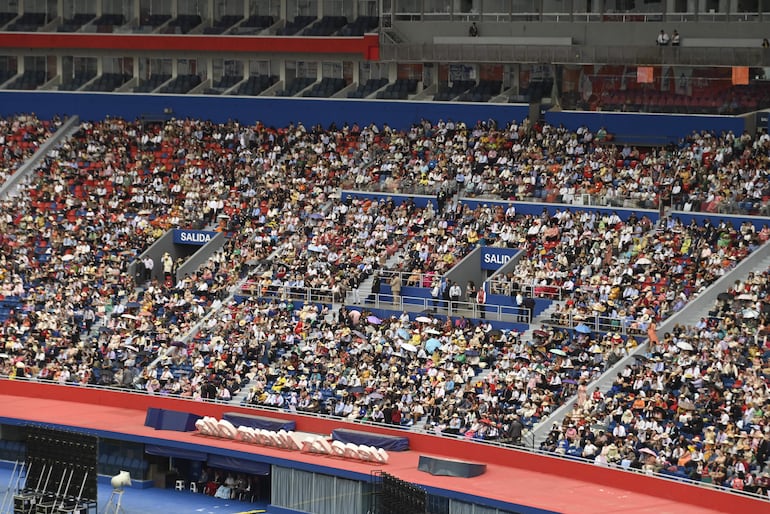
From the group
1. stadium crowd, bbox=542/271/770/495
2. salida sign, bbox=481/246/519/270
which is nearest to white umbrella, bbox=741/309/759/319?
stadium crowd, bbox=542/271/770/495

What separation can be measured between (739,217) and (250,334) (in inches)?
574

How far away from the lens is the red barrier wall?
3597cm

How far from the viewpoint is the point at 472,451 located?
4106 cm

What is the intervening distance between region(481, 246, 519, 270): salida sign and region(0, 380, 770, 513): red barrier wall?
8173mm

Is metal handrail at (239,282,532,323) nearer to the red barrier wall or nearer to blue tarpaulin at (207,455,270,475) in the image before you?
Result: the red barrier wall

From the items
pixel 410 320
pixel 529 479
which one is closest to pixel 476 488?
pixel 529 479

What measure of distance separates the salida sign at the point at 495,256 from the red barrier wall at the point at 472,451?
817 cm

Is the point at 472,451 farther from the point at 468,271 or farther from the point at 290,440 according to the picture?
the point at 468,271

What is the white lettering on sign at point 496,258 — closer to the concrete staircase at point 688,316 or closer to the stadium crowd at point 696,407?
the concrete staircase at point 688,316

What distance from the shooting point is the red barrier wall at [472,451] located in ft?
118

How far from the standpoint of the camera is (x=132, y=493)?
44.9 meters

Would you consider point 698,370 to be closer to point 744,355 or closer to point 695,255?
point 744,355

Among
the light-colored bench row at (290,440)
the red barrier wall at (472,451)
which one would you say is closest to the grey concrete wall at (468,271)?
the red barrier wall at (472,451)

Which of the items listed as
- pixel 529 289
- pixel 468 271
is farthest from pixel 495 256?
pixel 529 289
